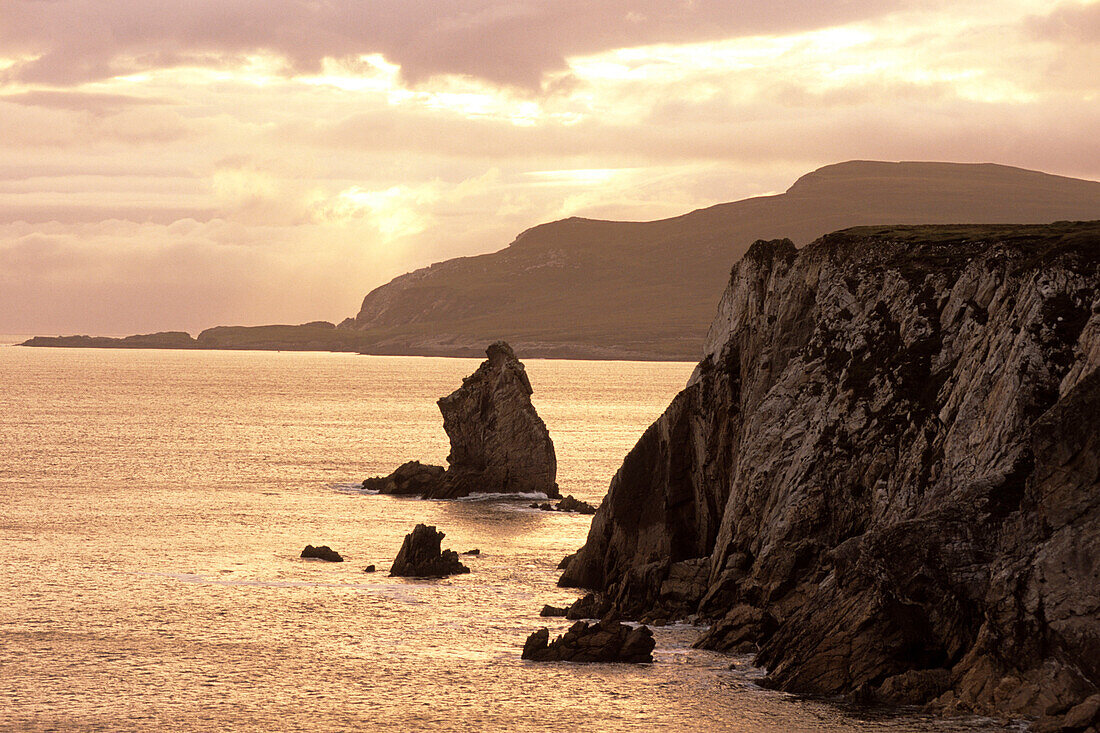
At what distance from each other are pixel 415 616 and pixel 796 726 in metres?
21.4

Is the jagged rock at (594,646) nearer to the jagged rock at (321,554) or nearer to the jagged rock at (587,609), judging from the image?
the jagged rock at (587,609)

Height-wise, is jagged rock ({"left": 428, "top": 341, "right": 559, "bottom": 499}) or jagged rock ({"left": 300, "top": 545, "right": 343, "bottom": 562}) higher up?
jagged rock ({"left": 428, "top": 341, "right": 559, "bottom": 499})

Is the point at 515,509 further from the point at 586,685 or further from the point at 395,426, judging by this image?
Answer: the point at 395,426

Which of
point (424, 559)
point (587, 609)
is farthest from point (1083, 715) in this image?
point (424, 559)

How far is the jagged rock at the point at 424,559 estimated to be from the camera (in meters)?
65.1

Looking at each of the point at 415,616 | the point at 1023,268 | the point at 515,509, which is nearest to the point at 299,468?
the point at 515,509

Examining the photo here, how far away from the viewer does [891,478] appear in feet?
165

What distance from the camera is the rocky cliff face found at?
131ft

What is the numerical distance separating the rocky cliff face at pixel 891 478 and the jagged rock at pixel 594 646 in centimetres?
345

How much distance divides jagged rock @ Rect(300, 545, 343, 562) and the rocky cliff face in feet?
46.6

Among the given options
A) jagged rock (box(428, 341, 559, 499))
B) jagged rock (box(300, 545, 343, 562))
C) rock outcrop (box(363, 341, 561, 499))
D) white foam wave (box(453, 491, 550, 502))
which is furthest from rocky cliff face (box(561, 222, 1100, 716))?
rock outcrop (box(363, 341, 561, 499))

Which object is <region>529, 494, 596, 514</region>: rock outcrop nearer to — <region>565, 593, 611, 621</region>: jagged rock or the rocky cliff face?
the rocky cliff face

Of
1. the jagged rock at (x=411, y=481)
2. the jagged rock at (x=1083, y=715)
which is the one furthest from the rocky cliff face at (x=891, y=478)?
the jagged rock at (x=411, y=481)

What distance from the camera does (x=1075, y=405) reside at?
1599 inches
